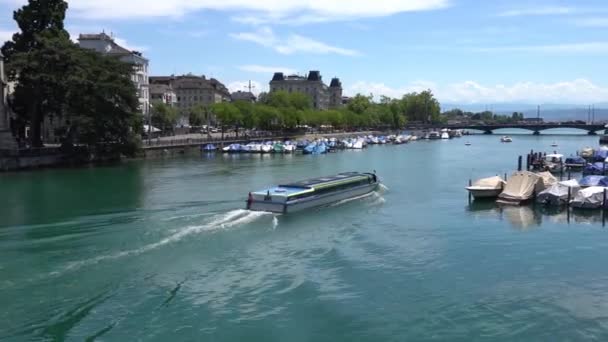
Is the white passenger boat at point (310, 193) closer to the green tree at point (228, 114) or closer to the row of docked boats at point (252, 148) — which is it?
the row of docked boats at point (252, 148)

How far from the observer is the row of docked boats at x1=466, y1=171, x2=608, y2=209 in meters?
37.2

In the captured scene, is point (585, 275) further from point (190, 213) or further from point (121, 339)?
point (190, 213)

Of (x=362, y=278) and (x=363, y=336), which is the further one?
(x=362, y=278)

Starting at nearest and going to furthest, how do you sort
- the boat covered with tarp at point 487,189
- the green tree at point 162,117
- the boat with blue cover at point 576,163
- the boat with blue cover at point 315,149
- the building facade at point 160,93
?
the boat covered with tarp at point 487,189
the boat with blue cover at point 576,163
the boat with blue cover at point 315,149
the green tree at point 162,117
the building facade at point 160,93

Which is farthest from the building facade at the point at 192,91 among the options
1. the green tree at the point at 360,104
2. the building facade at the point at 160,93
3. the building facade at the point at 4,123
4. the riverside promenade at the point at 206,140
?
the building facade at the point at 4,123

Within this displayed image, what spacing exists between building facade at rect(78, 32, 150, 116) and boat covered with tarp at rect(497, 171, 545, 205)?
64852 millimetres

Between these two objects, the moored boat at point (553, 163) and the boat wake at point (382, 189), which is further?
the moored boat at point (553, 163)

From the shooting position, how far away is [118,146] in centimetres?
6962

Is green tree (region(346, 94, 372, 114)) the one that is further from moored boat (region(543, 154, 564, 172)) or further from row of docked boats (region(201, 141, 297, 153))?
moored boat (region(543, 154, 564, 172))

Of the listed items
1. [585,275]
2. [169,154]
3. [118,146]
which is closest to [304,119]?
[169,154]

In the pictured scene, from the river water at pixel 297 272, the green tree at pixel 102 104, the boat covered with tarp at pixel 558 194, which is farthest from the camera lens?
the green tree at pixel 102 104

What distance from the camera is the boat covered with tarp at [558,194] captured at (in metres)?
38.3

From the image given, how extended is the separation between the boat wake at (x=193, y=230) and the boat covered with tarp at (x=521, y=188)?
51.5 feet

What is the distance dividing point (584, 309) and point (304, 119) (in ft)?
382
